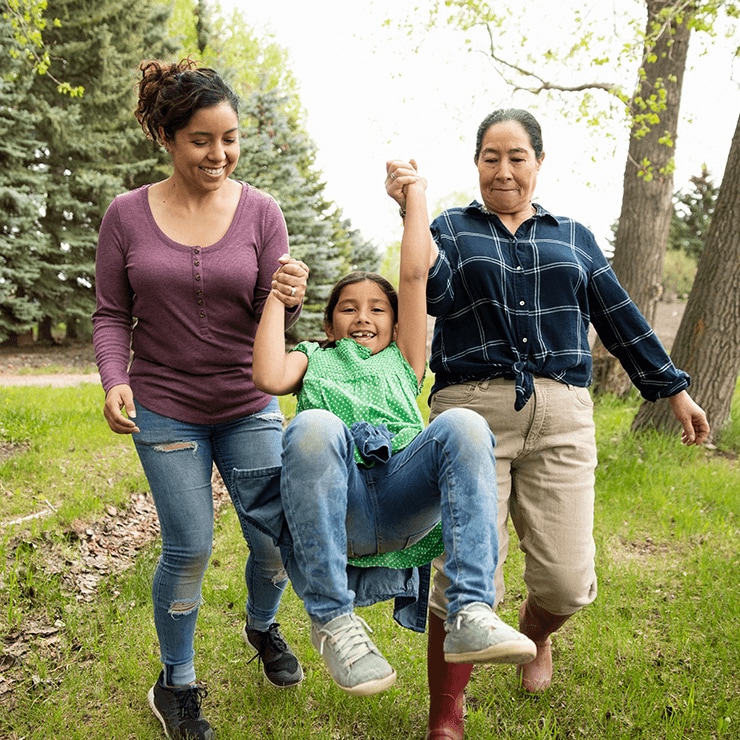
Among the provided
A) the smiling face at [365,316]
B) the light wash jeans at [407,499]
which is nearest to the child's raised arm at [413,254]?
the smiling face at [365,316]

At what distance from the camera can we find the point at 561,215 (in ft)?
9.66

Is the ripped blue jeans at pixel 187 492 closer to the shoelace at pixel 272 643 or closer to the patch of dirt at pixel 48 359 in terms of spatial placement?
the shoelace at pixel 272 643

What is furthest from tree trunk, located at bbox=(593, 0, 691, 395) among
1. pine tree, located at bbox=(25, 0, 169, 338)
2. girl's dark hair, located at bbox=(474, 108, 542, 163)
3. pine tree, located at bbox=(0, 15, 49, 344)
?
pine tree, located at bbox=(0, 15, 49, 344)

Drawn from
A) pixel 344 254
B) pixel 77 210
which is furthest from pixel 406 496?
pixel 344 254

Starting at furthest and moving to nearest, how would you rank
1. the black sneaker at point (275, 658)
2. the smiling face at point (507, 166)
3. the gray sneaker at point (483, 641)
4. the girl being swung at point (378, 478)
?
the black sneaker at point (275, 658) < the smiling face at point (507, 166) < the girl being swung at point (378, 478) < the gray sneaker at point (483, 641)

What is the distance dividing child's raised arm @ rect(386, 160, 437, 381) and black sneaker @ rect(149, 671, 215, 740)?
5.20 feet

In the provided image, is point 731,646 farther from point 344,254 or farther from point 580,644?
point 344,254

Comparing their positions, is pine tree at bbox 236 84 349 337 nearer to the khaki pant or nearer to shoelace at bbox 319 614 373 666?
the khaki pant

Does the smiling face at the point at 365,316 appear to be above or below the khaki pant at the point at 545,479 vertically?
above

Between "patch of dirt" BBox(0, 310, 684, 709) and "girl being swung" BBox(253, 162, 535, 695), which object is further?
"patch of dirt" BBox(0, 310, 684, 709)

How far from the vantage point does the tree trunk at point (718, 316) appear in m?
6.09

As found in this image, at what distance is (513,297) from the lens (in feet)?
8.95

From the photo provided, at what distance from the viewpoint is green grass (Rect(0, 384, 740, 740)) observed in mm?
2906

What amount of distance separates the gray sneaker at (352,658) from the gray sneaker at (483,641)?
0.61 ft
